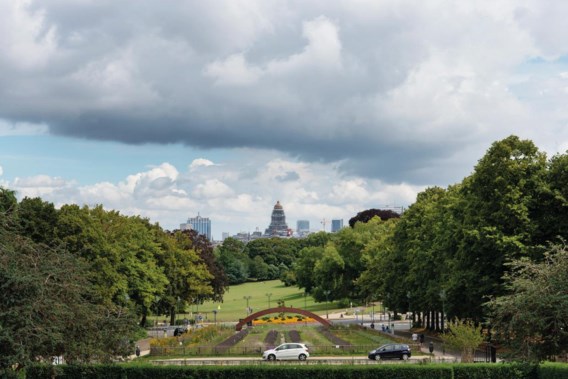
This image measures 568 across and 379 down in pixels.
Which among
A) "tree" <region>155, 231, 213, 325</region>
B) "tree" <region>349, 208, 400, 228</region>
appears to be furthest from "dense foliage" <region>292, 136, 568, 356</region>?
"tree" <region>349, 208, 400, 228</region>

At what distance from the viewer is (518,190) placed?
2124 inches

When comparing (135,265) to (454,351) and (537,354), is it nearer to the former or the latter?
(454,351)

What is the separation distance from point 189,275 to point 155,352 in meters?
41.5

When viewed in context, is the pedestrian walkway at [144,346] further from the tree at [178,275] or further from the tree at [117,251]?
the tree at [178,275]

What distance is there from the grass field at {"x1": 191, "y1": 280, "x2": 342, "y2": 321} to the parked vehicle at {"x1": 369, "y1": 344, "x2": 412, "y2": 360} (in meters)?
68.1

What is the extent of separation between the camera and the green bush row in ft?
137

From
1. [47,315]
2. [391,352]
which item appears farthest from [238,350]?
[47,315]

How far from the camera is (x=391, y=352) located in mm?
56875

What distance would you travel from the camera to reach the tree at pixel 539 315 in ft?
106

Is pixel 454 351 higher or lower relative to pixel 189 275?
lower

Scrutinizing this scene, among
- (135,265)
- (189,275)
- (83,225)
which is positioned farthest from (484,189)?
(189,275)

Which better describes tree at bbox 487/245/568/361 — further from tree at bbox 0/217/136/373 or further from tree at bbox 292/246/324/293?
tree at bbox 292/246/324/293

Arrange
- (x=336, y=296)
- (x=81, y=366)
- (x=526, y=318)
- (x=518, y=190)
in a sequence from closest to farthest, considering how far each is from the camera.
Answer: (x=526, y=318) → (x=81, y=366) → (x=518, y=190) → (x=336, y=296)

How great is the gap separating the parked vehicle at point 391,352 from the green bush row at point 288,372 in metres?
14.0
